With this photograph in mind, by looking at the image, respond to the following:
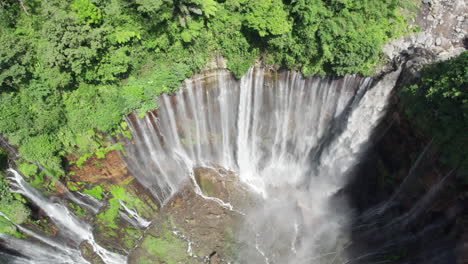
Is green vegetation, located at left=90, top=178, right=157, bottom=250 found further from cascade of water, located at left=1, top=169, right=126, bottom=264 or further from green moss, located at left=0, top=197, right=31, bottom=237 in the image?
green moss, located at left=0, top=197, right=31, bottom=237

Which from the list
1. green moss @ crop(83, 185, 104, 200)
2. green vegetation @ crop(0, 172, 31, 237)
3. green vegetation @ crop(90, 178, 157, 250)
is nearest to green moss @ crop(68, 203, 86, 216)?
green vegetation @ crop(90, 178, 157, 250)

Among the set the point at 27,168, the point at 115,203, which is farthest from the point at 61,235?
the point at 27,168

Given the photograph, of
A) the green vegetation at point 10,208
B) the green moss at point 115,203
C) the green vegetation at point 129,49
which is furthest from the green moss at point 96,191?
the green vegetation at point 10,208

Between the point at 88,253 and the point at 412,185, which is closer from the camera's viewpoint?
the point at 412,185

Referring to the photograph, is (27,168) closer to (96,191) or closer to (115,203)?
(96,191)

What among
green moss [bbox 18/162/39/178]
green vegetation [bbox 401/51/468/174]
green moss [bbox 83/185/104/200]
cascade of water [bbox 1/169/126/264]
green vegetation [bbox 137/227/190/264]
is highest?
green vegetation [bbox 401/51/468/174]

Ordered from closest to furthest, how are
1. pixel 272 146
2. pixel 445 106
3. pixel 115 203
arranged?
pixel 445 106, pixel 115 203, pixel 272 146

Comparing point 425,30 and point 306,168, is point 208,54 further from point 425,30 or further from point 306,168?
point 425,30

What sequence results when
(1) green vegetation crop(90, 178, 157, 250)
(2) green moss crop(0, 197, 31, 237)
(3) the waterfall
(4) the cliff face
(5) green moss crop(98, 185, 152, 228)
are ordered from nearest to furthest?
(4) the cliff face → (2) green moss crop(0, 197, 31, 237) → (3) the waterfall → (1) green vegetation crop(90, 178, 157, 250) → (5) green moss crop(98, 185, 152, 228)

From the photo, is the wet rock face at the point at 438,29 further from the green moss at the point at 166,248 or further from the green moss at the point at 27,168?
the green moss at the point at 27,168
